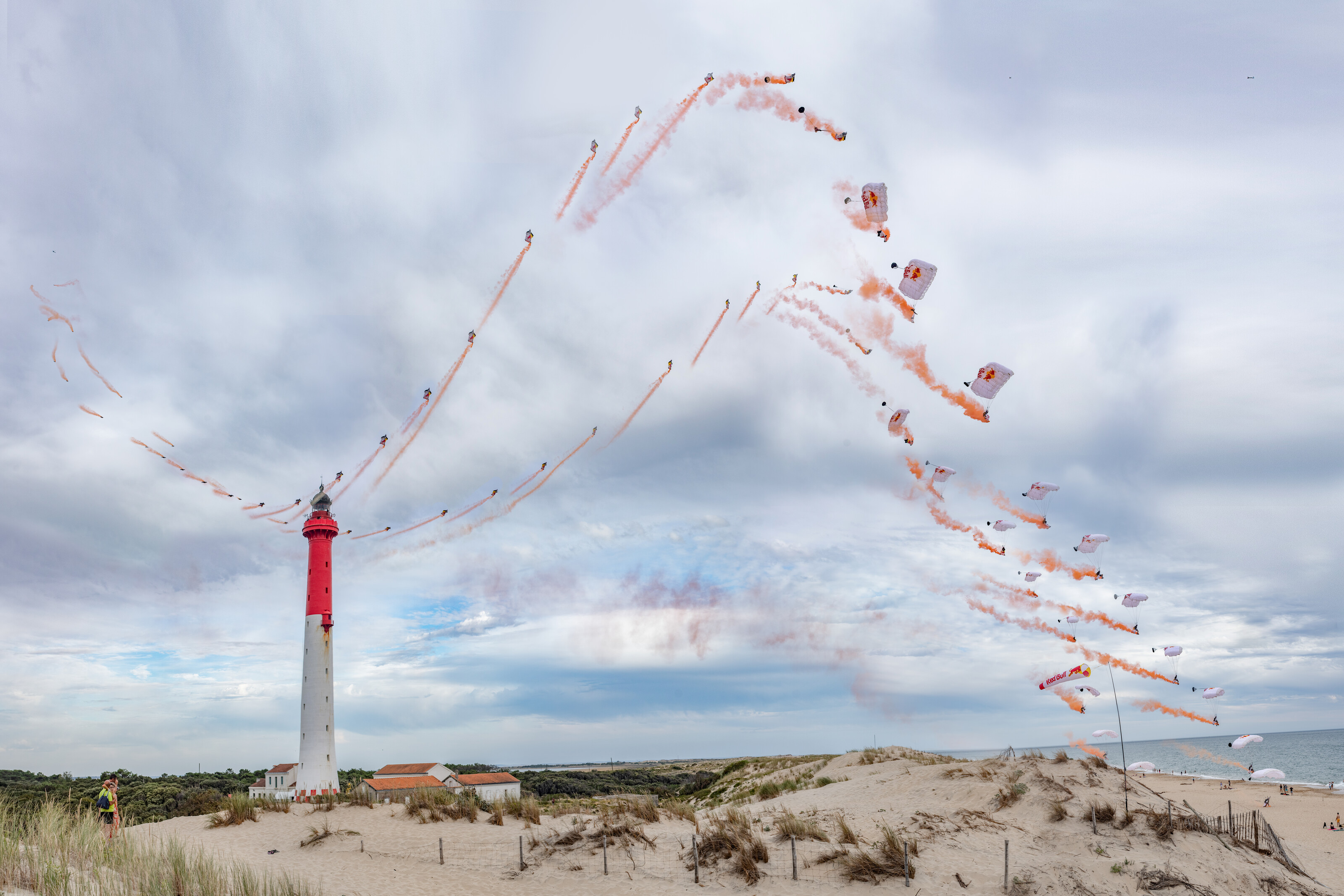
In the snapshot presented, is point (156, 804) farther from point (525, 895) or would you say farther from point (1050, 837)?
point (1050, 837)

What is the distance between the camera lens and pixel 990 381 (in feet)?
105

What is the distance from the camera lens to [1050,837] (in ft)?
81.6

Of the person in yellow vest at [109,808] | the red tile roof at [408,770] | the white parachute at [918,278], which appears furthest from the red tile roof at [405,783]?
the white parachute at [918,278]

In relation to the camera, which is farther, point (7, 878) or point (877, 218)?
point (877, 218)

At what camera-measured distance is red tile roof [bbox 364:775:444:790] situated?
49500 mm

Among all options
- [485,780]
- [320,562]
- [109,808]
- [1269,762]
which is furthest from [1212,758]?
[109,808]

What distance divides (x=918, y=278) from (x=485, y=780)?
4865cm

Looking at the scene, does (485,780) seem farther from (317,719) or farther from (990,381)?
(990,381)

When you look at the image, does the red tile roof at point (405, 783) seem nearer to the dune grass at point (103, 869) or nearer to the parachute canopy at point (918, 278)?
the dune grass at point (103, 869)

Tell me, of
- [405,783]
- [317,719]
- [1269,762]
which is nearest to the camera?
[317,719]

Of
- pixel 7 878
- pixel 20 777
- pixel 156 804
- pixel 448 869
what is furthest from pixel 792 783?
pixel 20 777

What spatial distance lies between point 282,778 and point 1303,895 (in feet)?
175

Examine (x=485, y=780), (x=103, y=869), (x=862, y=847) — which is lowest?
(x=485, y=780)

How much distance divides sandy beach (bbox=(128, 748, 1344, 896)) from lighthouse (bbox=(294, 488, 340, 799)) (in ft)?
16.4
